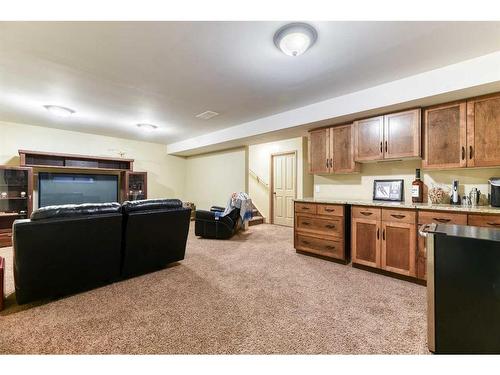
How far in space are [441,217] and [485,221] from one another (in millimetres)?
318

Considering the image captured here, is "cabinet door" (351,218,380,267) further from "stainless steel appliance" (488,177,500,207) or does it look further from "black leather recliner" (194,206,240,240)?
"black leather recliner" (194,206,240,240)

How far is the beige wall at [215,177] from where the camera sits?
6.13 meters

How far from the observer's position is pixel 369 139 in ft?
10.3

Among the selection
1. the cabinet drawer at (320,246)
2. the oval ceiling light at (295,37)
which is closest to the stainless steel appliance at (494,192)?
the cabinet drawer at (320,246)

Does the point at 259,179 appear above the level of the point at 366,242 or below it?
above

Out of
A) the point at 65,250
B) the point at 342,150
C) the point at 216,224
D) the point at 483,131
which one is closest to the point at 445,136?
the point at 483,131

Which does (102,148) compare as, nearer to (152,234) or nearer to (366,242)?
(152,234)

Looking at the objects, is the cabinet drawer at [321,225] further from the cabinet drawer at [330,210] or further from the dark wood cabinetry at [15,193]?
the dark wood cabinetry at [15,193]

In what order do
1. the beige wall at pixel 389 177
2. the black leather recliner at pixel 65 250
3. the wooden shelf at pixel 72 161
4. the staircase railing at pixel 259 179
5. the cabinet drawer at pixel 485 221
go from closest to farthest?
the black leather recliner at pixel 65 250 → the cabinet drawer at pixel 485 221 → the beige wall at pixel 389 177 → the wooden shelf at pixel 72 161 → the staircase railing at pixel 259 179

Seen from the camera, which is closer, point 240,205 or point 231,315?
point 231,315

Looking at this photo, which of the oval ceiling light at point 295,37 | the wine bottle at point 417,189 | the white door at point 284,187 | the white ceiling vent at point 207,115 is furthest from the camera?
the white door at point 284,187

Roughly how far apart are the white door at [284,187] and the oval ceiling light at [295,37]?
418cm
